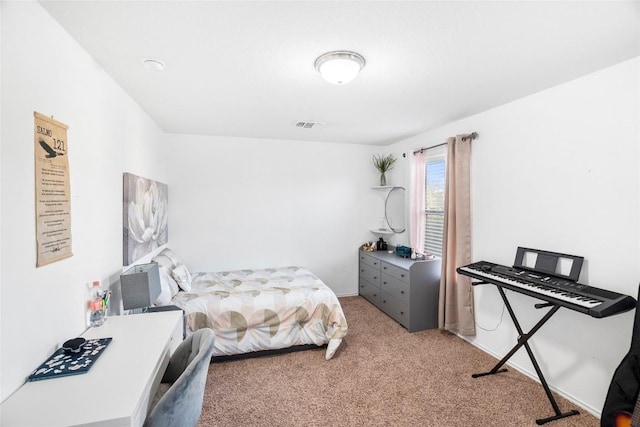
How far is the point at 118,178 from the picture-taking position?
2330 mm

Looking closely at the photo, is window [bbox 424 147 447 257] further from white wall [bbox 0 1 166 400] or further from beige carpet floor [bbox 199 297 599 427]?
white wall [bbox 0 1 166 400]

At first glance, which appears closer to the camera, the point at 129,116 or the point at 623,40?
the point at 623,40

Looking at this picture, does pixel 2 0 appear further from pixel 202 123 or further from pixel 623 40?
pixel 623 40

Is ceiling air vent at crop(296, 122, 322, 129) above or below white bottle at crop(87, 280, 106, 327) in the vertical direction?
above

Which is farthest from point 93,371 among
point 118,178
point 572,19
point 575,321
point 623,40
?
point 623,40

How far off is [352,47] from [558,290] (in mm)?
2086

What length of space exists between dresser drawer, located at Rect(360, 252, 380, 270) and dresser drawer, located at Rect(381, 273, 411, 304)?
0.24 metres

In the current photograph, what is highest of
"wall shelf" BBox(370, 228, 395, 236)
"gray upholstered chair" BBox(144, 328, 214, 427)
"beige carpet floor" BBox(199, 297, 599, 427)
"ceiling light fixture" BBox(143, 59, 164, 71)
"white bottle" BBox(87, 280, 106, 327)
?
"ceiling light fixture" BBox(143, 59, 164, 71)

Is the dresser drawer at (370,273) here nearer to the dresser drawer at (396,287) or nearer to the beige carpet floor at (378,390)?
the dresser drawer at (396,287)

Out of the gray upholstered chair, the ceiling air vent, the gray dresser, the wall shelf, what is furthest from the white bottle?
the wall shelf

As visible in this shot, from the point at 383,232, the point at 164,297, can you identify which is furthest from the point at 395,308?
the point at 164,297

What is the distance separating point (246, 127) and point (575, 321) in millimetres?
3678

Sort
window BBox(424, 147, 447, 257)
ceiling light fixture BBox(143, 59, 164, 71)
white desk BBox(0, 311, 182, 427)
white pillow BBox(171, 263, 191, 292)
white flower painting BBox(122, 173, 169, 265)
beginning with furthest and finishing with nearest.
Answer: window BBox(424, 147, 447, 257), white pillow BBox(171, 263, 191, 292), white flower painting BBox(122, 173, 169, 265), ceiling light fixture BBox(143, 59, 164, 71), white desk BBox(0, 311, 182, 427)

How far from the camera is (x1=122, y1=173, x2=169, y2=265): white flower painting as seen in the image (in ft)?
8.05
